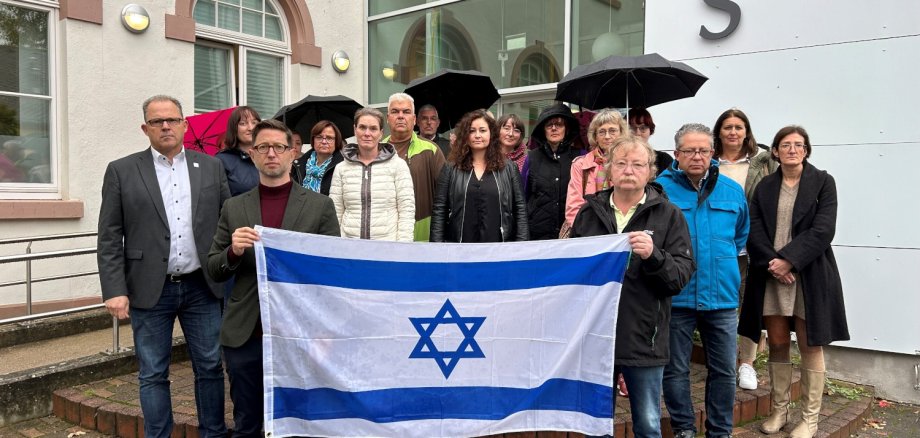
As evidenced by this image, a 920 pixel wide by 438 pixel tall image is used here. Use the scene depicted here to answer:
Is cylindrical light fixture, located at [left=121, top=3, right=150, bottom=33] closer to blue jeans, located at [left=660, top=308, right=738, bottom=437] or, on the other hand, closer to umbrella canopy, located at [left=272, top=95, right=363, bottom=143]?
umbrella canopy, located at [left=272, top=95, right=363, bottom=143]

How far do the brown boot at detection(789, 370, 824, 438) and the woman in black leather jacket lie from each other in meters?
2.08

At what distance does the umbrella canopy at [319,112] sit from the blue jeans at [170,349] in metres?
3.11

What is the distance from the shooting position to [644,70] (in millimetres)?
5230

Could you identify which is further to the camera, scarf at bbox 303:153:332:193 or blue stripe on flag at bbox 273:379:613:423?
scarf at bbox 303:153:332:193

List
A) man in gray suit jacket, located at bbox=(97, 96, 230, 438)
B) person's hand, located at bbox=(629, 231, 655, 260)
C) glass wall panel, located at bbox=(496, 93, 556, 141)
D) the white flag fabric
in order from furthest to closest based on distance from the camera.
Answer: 1. glass wall panel, located at bbox=(496, 93, 556, 141)
2. man in gray suit jacket, located at bbox=(97, 96, 230, 438)
3. the white flag fabric
4. person's hand, located at bbox=(629, 231, 655, 260)

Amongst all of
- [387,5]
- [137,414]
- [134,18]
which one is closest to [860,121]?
[137,414]

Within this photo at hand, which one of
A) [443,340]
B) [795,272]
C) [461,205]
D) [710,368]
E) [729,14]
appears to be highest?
[729,14]

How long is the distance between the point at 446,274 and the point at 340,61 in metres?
6.77

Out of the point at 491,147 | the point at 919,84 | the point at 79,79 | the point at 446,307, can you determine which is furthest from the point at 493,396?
the point at 79,79

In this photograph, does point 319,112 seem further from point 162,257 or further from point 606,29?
point 606,29

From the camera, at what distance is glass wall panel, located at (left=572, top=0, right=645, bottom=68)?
7.11m

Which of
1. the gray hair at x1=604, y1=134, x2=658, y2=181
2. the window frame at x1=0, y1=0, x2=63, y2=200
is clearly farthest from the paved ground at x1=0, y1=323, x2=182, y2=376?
the gray hair at x1=604, y1=134, x2=658, y2=181

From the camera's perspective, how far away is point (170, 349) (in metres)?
3.61

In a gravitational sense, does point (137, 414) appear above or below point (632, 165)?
below
